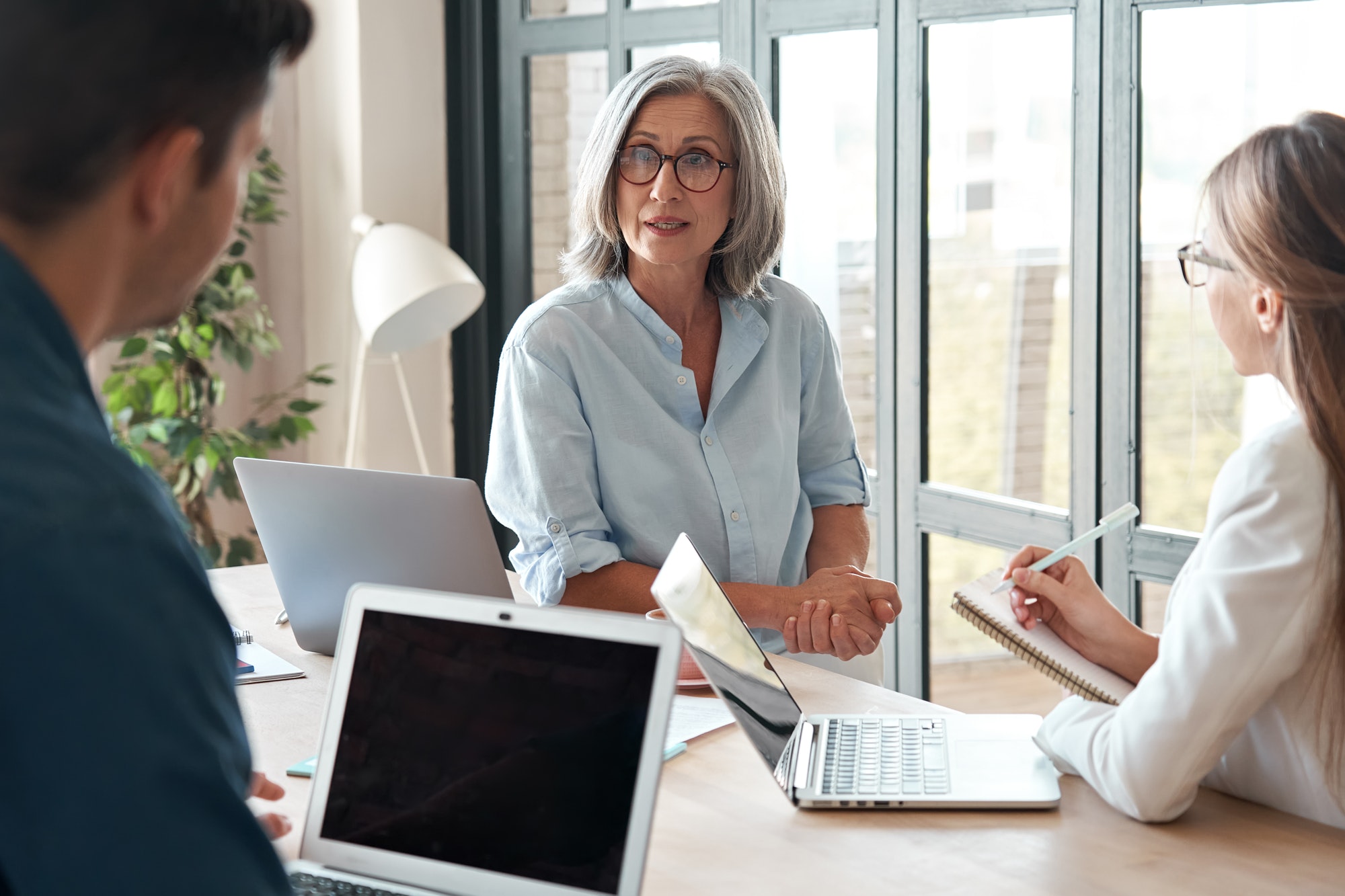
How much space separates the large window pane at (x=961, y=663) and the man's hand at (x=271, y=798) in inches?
78.2

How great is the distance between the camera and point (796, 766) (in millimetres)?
1404

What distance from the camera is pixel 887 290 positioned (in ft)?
9.60

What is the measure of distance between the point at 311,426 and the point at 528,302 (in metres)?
0.77

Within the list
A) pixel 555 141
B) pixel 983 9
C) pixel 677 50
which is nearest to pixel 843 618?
pixel 983 9

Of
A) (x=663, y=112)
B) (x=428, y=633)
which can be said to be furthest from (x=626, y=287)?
(x=428, y=633)

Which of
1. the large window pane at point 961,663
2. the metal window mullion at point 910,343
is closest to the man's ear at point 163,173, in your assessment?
the metal window mullion at point 910,343

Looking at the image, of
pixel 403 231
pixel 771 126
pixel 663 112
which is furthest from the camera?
pixel 403 231

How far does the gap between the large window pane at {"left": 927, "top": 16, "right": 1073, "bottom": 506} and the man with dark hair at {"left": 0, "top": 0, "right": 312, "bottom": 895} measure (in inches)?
85.4

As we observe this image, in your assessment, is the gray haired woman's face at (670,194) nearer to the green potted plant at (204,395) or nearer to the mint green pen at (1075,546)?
the mint green pen at (1075,546)

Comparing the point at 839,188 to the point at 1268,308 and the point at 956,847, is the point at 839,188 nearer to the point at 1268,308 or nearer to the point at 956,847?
the point at 1268,308

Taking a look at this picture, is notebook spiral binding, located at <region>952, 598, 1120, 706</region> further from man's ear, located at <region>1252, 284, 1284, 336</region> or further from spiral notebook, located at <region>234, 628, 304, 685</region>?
spiral notebook, located at <region>234, 628, 304, 685</region>

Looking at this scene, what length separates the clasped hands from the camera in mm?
1738

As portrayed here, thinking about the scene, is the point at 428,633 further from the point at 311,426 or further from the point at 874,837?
Result: the point at 311,426

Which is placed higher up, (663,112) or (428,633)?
(663,112)
